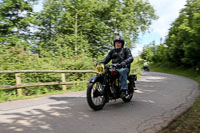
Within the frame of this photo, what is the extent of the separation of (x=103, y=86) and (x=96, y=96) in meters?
0.37

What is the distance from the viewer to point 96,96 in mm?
5473

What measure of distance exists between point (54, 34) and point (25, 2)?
586 centimetres

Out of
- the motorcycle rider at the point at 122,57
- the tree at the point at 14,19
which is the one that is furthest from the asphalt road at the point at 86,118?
the tree at the point at 14,19

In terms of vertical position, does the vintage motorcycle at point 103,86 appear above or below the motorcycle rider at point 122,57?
below

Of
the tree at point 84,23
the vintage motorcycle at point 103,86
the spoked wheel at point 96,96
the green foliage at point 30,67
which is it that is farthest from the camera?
the tree at point 84,23

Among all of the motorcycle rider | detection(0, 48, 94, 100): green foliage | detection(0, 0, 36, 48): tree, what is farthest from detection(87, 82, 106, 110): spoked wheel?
detection(0, 0, 36, 48): tree

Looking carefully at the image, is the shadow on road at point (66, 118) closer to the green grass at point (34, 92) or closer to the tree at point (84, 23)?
the green grass at point (34, 92)

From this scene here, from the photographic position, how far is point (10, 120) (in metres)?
4.44

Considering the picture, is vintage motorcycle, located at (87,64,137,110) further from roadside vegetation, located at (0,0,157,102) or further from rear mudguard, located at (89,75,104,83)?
roadside vegetation, located at (0,0,157,102)

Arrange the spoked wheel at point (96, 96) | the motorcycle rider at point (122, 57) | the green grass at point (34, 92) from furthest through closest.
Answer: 1. the green grass at point (34, 92)
2. the motorcycle rider at point (122, 57)
3. the spoked wheel at point (96, 96)

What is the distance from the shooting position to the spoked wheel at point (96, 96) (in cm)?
526

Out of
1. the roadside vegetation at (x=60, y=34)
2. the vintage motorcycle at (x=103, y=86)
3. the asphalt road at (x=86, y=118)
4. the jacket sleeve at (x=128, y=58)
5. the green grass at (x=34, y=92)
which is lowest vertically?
the asphalt road at (x=86, y=118)

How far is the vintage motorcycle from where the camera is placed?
17.7 ft

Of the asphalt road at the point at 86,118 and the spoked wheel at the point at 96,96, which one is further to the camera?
the spoked wheel at the point at 96,96
